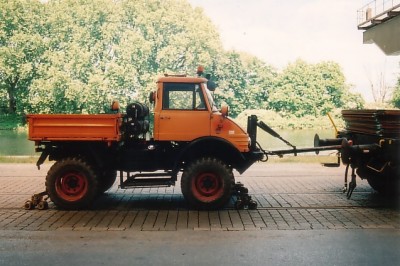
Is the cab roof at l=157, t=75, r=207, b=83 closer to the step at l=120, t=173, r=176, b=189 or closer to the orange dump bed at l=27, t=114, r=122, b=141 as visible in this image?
the orange dump bed at l=27, t=114, r=122, b=141

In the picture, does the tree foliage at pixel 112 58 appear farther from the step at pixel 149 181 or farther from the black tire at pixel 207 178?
the black tire at pixel 207 178

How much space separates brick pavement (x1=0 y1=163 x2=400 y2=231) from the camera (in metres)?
7.34

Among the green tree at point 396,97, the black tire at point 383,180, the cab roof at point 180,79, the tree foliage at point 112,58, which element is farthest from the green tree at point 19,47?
the black tire at point 383,180

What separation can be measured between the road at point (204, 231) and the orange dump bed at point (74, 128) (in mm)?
1411

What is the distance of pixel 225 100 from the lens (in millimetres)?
28219

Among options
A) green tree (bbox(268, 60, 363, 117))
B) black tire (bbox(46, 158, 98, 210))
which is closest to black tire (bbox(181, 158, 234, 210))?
black tire (bbox(46, 158, 98, 210))

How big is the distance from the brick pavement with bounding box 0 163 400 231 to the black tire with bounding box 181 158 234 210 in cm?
20

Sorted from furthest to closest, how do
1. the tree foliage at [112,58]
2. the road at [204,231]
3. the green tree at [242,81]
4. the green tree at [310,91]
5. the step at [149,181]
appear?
the green tree at [310,91] → the tree foliage at [112,58] → the green tree at [242,81] → the step at [149,181] → the road at [204,231]

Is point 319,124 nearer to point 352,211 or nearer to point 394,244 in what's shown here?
point 352,211

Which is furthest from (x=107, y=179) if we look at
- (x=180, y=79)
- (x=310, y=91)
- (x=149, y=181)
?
(x=310, y=91)

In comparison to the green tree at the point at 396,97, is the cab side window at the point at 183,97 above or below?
below

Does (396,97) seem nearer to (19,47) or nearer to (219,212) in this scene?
(19,47)

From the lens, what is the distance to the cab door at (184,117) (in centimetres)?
884

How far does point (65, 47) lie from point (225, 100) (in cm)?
1209
